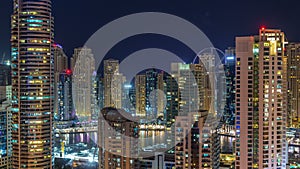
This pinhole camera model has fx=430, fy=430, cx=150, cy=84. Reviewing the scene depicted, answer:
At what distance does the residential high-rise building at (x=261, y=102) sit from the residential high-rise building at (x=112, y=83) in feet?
25.6

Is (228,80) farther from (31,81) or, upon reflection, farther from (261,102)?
(261,102)

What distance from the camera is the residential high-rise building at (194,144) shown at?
14.1 ft

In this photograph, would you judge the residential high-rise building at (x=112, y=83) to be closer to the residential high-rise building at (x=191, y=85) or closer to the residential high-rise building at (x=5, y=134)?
the residential high-rise building at (x=191, y=85)

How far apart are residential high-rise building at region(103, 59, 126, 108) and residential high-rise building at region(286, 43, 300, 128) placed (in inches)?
180

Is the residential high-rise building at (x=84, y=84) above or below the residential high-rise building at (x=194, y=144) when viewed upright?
above

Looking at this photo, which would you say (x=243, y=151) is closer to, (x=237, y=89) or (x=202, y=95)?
(x=237, y=89)

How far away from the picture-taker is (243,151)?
169 inches

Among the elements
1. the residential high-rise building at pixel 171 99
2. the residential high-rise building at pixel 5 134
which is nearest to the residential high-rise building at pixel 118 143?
the residential high-rise building at pixel 5 134

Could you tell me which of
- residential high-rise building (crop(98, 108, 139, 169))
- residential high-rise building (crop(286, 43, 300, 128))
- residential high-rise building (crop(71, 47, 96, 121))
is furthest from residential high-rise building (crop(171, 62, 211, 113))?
residential high-rise building (crop(98, 108, 139, 169))

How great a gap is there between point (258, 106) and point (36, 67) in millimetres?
2905

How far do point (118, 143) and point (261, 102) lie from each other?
5.19 feet

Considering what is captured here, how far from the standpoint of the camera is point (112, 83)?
12266mm

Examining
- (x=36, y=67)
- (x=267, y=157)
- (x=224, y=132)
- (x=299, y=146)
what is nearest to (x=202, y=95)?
(x=224, y=132)

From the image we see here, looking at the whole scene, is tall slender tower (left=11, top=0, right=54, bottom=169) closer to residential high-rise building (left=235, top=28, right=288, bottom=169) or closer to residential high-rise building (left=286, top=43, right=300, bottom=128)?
residential high-rise building (left=235, top=28, right=288, bottom=169)
